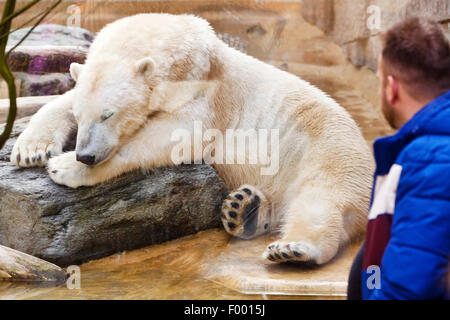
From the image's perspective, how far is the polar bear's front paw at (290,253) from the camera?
239 cm

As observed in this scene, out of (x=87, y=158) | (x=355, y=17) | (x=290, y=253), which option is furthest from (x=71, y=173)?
(x=355, y=17)

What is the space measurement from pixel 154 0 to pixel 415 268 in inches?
64.2

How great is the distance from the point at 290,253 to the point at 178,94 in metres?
0.85

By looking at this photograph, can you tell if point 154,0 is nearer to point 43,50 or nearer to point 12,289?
point 43,50

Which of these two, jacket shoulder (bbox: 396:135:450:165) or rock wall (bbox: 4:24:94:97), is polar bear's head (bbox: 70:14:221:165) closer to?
rock wall (bbox: 4:24:94:97)

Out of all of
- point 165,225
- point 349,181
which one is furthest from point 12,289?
point 349,181

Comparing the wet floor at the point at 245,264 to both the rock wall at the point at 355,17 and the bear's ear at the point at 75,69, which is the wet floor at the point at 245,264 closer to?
the rock wall at the point at 355,17

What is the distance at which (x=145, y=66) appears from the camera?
104 inches

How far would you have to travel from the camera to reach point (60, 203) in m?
2.68

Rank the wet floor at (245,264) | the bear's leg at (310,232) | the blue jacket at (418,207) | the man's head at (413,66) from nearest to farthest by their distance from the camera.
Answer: the blue jacket at (418,207) → the man's head at (413,66) → the wet floor at (245,264) → the bear's leg at (310,232)

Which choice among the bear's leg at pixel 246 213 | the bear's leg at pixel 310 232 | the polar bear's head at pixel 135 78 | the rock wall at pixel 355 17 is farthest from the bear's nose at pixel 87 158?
the rock wall at pixel 355 17

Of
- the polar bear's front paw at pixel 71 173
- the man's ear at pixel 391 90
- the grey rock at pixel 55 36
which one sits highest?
the grey rock at pixel 55 36

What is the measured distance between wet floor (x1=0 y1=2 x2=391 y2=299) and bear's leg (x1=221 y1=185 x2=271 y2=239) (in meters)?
0.04

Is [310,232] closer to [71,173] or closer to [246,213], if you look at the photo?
[246,213]
